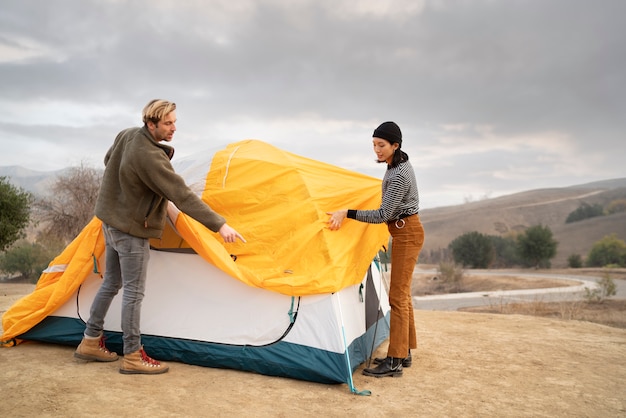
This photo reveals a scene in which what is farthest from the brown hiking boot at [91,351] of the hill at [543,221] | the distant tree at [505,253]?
the hill at [543,221]

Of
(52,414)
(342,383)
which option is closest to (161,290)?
(52,414)

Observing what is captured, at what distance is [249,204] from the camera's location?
4.66 metres

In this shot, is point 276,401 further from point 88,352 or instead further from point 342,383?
point 88,352

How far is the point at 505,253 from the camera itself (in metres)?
43.9

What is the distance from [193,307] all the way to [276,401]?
1.30m

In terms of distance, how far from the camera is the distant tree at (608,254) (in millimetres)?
39125

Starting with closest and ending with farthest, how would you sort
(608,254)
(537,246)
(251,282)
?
(251,282), (537,246), (608,254)

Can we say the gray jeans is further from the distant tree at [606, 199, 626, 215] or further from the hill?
the distant tree at [606, 199, 626, 215]

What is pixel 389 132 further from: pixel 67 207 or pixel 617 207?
pixel 617 207

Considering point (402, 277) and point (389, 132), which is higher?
point (389, 132)

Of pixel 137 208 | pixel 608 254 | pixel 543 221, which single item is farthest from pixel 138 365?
pixel 543 221

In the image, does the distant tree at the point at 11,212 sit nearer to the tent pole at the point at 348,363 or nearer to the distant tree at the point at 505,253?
the tent pole at the point at 348,363

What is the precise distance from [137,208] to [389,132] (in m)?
2.20

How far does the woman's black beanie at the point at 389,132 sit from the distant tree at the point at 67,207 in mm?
19447
